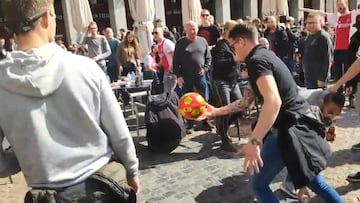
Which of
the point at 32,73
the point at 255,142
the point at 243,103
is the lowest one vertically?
the point at 255,142

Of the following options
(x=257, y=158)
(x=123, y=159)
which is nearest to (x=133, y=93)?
(x=257, y=158)

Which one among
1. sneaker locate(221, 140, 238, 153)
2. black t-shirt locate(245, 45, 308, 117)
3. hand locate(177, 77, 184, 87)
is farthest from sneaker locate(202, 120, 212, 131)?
black t-shirt locate(245, 45, 308, 117)

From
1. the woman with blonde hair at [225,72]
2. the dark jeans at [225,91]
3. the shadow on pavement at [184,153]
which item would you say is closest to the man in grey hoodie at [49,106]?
the shadow on pavement at [184,153]

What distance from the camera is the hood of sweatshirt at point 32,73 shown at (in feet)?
5.29

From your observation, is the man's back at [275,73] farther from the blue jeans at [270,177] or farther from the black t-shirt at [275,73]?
the blue jeans at [270,177]

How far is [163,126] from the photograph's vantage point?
554 centimetres

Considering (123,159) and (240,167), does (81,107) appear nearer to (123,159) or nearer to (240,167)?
(123,159)

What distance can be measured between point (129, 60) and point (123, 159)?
7.19 m

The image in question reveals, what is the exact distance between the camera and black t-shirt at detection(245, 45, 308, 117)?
8.35 feet

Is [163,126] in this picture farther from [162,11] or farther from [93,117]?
[162,11]

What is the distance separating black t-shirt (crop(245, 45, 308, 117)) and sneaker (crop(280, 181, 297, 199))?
1.35 metres

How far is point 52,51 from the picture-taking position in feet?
5.55

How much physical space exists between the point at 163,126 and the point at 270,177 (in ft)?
9.22

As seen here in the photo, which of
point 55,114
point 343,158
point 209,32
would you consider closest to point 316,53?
point 343,158
